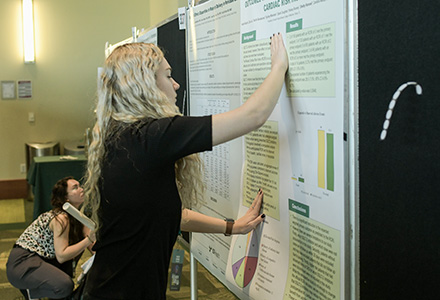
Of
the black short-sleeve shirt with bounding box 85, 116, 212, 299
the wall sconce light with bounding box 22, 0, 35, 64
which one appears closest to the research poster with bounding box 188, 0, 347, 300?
the black short-sleeve shirt with bounding box 85, 116, 212, 299

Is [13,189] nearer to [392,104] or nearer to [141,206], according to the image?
[141,206]

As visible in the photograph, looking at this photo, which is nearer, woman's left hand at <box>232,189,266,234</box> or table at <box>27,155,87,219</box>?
woman's left hand at <box>232,189,266,234</box>

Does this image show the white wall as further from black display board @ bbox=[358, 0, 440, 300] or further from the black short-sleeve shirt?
black display board @ bbox=[358, 0, 440, 300]

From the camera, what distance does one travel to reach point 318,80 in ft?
4.20

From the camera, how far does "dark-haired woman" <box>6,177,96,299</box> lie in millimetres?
3084

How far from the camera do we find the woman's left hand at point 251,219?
1.65m

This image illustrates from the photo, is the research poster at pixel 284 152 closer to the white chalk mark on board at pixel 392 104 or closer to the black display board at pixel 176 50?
the white chalk mark on board at pixel 392 104

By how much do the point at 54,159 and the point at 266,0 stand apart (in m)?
4.00

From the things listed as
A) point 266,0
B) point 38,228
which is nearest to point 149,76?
A: point 266,0

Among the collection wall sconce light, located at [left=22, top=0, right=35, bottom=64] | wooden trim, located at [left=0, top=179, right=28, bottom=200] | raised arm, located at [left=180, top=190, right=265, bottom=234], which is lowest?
wooden trim, located at [left=0, top=179, right=28, bottom=200]

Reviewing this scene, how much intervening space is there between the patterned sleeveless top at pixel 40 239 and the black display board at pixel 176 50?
1.26 metres

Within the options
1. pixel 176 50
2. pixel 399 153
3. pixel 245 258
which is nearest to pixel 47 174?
pixel 176 50

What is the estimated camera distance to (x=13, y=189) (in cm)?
684

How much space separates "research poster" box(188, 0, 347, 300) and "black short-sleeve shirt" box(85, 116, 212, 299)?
0.27 metres
